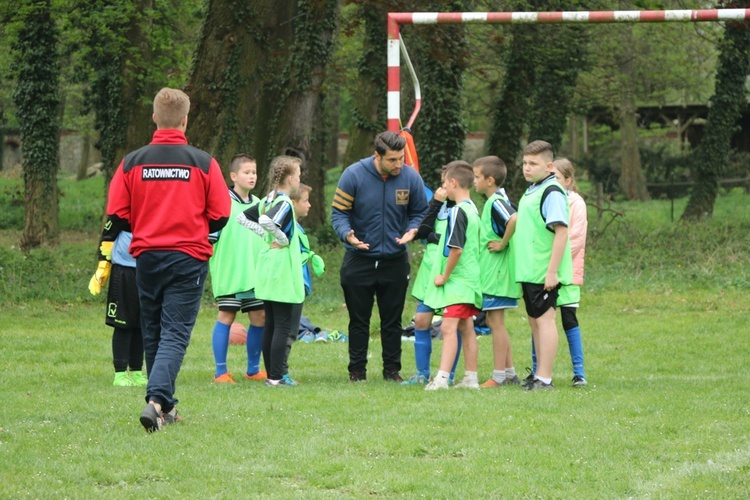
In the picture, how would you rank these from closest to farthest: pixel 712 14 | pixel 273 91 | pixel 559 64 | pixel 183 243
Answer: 1. pixel 183 243
2. pixel 712 14
3. pixel 273 91
4. pixel 559 64

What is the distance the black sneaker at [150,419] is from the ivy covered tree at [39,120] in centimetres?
1727

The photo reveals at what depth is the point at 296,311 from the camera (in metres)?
8.75

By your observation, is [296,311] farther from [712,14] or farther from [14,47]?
[14,47]

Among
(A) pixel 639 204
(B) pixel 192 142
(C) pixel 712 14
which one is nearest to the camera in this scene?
(C) pixel 712 14

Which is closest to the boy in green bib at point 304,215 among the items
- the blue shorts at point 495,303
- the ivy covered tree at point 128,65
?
the blue shorts at point 495,303

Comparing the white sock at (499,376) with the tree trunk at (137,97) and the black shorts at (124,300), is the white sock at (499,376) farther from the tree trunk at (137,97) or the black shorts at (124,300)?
the tree trunk at (137,97)

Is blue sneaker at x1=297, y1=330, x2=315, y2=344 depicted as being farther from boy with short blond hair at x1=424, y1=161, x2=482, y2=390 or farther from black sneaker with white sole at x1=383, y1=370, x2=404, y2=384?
boy with short blond hair at x1=424, y1=161, x2=482, y2=390

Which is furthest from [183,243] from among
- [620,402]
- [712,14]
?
[712,14]

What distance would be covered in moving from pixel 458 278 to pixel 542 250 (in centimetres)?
67

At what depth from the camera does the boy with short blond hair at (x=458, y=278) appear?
27.1ft

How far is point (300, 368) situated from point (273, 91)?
8.90m

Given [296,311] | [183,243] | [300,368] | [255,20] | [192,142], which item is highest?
[255,20]

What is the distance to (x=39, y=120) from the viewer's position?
2375 centimetres

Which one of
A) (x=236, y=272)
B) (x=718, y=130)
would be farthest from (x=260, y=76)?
(x=718, y=130)
